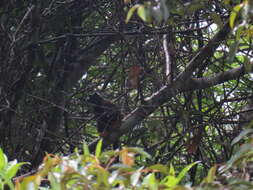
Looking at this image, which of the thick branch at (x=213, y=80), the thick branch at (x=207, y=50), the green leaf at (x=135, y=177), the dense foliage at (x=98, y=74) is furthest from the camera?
the dense foliage at (x=98, y=74)

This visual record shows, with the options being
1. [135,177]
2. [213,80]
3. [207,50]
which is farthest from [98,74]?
[135,177]

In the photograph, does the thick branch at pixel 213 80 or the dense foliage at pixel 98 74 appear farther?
the dense foliage at pixel 98 74

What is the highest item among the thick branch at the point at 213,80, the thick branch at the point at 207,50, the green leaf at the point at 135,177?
the thick branch at the point at 207,50

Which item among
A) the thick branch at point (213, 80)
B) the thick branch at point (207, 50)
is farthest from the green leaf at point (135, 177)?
the thick branch at point (213, 80)

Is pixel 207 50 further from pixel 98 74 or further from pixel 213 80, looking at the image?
pixel 98 74

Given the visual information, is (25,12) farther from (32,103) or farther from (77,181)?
(77,181)

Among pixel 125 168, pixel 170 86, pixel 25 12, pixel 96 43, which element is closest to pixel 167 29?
pixel 170 86

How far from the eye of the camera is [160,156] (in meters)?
4.54

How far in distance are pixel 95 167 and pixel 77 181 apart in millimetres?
118

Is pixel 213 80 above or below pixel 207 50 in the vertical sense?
below

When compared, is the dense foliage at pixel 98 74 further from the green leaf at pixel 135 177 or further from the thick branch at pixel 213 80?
the green leaf at pixel 135 177

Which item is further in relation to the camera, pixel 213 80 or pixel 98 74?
pixel 98 74

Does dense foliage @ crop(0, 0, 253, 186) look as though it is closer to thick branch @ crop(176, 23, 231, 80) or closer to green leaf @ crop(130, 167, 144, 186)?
thick branch @ crop(176, 23, 231, 80)

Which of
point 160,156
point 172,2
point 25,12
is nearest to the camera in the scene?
point 172,2
